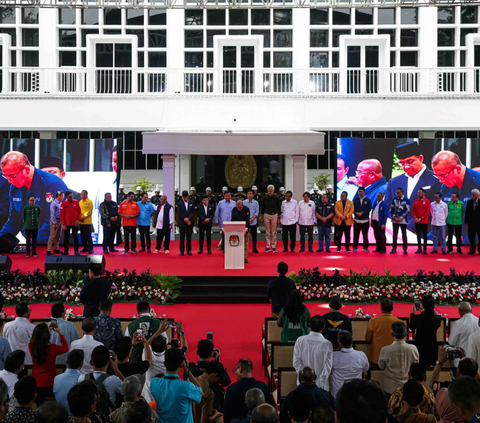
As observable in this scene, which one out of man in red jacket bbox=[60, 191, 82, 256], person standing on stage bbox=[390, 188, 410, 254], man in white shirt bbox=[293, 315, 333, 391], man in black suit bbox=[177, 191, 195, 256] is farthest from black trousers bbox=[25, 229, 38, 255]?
man in white shirt bbox=[293, 315, 333, 391]

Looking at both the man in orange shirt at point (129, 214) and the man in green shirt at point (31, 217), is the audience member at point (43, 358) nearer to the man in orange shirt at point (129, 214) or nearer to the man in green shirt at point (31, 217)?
the man in orange shirt at point (129, 214)

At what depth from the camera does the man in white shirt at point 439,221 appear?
648 inches

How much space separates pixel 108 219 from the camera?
16203 millimetres

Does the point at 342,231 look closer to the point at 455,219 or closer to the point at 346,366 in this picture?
the point at 455,219

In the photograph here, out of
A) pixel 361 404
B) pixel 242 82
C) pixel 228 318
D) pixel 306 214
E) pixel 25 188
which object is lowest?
pixel 228 318

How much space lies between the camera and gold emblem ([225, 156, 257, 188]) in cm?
2200

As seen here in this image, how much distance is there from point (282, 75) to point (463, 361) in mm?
17826

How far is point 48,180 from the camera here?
18188 mm

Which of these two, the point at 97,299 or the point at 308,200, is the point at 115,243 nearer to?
the point at 308,200

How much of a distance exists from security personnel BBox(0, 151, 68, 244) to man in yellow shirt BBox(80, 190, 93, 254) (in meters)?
2.05

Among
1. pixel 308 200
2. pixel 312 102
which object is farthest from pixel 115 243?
pixel 312 102

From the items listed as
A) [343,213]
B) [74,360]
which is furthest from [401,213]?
[74,360]

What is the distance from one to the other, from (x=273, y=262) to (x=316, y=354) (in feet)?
28.5

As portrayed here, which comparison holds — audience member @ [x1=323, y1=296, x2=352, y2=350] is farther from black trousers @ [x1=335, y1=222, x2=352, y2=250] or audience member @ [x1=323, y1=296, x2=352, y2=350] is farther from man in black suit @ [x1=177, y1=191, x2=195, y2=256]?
black trousers @ [x1=335, y1=222, x2=352, y2=250]
